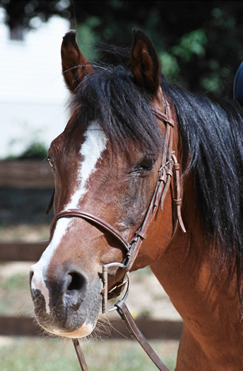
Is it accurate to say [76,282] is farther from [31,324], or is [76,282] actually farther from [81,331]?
[31,324]

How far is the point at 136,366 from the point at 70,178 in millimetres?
2904

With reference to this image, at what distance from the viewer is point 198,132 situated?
1.65 m

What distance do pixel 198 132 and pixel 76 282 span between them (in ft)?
2.56

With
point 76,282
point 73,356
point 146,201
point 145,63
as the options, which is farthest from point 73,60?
point 73,356

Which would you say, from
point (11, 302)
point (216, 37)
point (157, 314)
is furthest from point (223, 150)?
point (216, 37)

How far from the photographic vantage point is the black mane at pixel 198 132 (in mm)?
1491

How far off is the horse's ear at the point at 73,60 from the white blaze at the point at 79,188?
1.34 feet

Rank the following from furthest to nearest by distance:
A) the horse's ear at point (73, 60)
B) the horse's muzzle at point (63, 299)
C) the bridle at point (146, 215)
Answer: the horse's ear at point (73, 60) < the bridle at point (146, 215) < the horse's muzzle at point (63, 299)

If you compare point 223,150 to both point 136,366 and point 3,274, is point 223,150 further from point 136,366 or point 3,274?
point 3,274

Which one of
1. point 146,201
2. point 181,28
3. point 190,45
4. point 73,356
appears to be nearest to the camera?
point 146,201

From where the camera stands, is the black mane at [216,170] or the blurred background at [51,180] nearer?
the black mane at [216,170]

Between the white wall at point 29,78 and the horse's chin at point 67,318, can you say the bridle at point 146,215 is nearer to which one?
the horse's chin at point 67,318

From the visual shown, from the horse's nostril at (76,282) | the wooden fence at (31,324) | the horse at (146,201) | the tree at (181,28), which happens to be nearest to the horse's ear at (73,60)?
the horse at (146,201)

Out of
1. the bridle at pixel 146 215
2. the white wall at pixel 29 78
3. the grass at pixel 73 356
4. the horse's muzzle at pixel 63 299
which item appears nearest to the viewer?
the horse's muzzle at pixel 63 299
